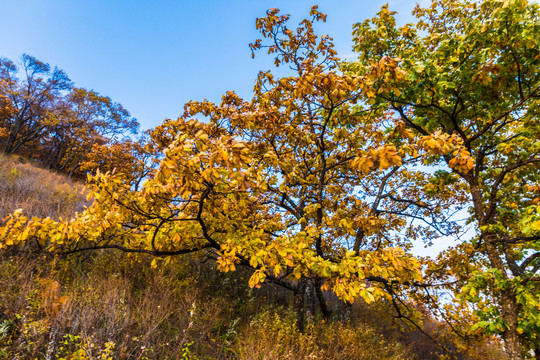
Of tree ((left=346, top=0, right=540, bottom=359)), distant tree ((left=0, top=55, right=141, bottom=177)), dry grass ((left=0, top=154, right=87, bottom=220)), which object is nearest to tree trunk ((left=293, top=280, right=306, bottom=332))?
tree ((left=346, top=0, right=540, bottom=359))

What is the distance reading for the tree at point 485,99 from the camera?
119 inches

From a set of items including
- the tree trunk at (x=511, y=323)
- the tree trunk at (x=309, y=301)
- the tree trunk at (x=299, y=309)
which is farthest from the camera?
the tree trunk at (x=309, y=301)

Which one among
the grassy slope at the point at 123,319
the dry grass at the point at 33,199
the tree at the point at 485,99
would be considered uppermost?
the tree at the point at 485,99

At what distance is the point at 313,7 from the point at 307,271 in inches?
199

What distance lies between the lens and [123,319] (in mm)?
3680

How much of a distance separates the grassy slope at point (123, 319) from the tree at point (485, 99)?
2349mm

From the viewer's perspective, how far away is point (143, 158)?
19453mm

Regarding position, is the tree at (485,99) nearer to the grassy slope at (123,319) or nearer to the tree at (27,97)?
the grassy slope at (123,319)

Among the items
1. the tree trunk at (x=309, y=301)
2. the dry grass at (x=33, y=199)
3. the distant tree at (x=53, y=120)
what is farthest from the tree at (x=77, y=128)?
the tree trunk at (x=309, y=301)

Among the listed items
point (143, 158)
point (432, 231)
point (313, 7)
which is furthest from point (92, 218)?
point (143, 158)

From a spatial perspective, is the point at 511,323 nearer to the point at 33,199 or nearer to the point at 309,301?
the point at 309,301

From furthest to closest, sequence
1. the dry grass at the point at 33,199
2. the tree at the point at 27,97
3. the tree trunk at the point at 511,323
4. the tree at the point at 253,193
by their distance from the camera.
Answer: the tree at the point at 27,97 < the dry grass at the point at 33,199 < the tree trunk at the point at 511,323 < the tree at the point at 253,193

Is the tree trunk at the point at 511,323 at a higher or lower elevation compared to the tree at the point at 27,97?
lower

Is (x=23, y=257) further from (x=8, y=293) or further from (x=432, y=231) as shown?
(x=432, y=231)
